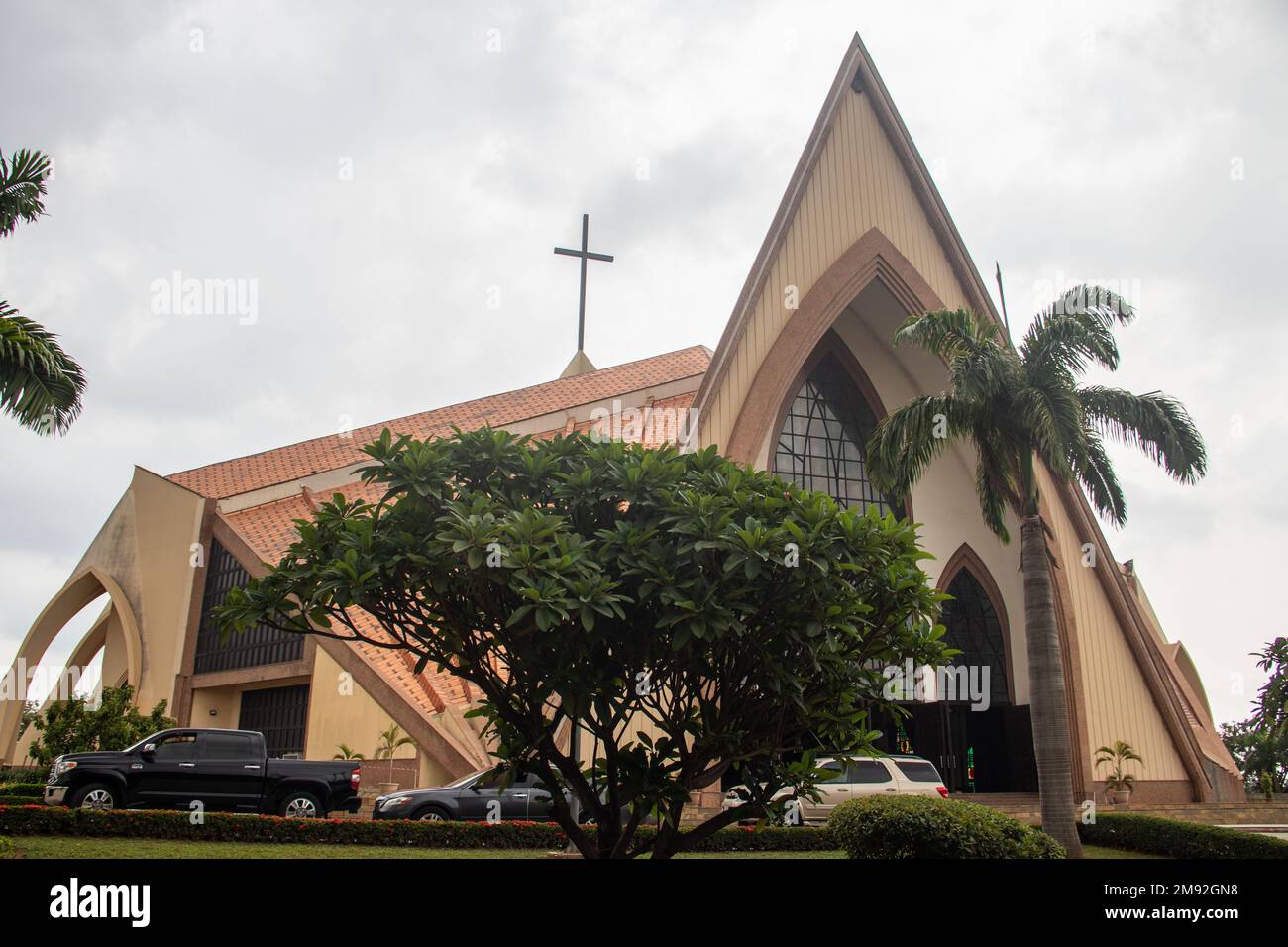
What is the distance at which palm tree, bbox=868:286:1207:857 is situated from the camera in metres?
16.5

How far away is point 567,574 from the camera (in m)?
7.91

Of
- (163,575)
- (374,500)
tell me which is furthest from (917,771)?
(163,575)

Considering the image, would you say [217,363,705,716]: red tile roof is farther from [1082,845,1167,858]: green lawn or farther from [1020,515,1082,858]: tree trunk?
[1082,845,1167,858]: green lawn

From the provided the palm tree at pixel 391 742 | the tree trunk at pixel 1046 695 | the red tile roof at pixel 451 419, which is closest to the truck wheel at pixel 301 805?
the palm tree at pixel 391 742

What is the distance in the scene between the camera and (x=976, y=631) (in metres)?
26.5

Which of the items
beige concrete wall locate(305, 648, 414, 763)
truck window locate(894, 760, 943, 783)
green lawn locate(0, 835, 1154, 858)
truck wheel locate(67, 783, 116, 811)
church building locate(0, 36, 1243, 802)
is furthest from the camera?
church building locate(0, 36, 1243, 802)

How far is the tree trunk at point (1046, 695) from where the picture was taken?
53.0 ft

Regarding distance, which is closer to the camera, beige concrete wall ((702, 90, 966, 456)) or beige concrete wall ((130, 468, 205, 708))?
beige concrete wall ((702, 90, 966, 456))

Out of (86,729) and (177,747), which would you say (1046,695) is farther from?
(86,729)

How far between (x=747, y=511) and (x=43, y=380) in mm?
8814

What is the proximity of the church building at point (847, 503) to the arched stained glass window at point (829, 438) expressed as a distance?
6cm

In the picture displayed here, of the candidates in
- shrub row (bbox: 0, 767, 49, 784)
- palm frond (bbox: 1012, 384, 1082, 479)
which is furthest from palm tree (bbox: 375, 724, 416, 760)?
palm frond (bbox: 1012, 384, 1082, 479)

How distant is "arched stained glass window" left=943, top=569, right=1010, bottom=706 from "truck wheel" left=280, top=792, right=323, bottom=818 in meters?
16.2
